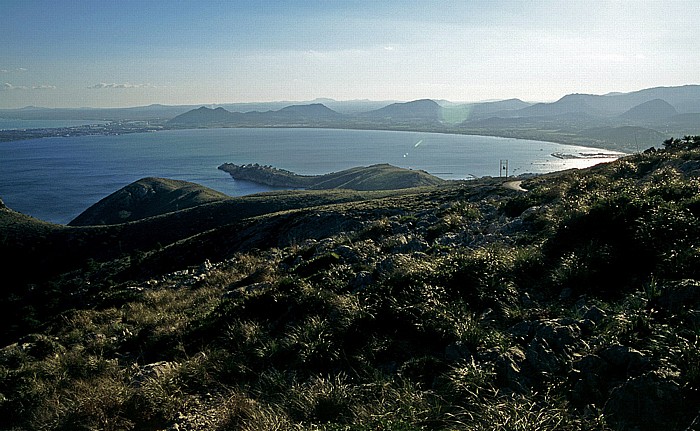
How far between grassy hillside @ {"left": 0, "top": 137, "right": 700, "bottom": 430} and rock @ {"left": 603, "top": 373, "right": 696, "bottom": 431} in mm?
16

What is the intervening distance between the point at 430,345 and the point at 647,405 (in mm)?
3080

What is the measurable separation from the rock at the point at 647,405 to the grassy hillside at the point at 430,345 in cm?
Result: 2

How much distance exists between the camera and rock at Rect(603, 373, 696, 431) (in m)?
4.05

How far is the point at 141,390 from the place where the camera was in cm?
623

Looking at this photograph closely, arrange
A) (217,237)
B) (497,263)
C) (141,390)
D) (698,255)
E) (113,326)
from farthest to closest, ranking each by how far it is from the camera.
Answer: (217,237)
(113,326)
(497,263)
(698,255)
(141,390)

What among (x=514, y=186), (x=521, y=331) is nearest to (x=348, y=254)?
(x=521, y=331)

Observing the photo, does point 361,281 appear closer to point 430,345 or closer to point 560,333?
point 430,345

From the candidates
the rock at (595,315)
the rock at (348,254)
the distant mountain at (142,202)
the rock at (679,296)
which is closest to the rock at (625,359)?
the rock at (595,315)

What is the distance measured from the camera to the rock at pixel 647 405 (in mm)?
4055

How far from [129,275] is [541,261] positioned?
33.1m

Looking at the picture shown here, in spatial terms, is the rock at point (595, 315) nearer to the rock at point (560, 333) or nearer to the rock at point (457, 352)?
the rock at point (560, 333)

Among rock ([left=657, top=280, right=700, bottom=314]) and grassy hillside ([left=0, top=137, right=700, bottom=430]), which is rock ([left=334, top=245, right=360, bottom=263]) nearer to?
grassy hillside ([left=0, top=137, right=700, bottom=430])

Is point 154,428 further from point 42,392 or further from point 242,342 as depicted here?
point 42,392

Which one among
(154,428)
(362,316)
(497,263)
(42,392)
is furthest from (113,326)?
(497,263)
